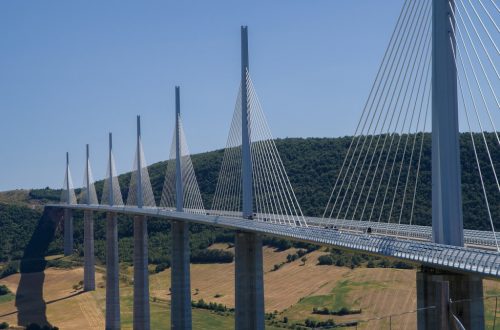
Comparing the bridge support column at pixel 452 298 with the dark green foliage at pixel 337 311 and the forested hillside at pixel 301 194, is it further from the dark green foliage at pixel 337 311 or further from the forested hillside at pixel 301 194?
the dark green foliage at pixel 337 311

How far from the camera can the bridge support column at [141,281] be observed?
172 ft

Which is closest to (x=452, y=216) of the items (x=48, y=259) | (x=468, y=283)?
(x=468, y=283)

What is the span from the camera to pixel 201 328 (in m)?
51.3

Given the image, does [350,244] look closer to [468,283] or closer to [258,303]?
[468,283]

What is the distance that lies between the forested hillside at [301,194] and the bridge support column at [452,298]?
20.6 m

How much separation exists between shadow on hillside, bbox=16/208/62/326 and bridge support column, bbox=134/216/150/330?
9.57m

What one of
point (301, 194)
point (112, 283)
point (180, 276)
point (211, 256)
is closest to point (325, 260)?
point (301, 194)

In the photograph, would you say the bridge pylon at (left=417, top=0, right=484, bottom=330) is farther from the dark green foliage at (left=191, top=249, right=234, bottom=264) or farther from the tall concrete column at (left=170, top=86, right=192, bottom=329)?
the dark green foliage at (left=191, top=249, right=234, bottom=264)

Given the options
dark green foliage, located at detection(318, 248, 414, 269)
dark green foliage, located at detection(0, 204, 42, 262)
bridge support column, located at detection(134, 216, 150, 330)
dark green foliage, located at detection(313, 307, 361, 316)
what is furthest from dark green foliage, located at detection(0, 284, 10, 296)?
dark green foliage, located at detection(313, 307, 361, 316)

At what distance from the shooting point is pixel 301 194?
70.2m

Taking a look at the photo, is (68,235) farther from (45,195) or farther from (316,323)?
(316,323)

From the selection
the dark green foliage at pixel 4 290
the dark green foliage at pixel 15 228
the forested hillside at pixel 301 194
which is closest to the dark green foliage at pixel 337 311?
the forested hillside at pixel 301 194

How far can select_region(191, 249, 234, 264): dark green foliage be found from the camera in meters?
71.8

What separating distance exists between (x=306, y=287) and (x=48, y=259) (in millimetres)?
38309
